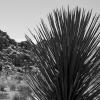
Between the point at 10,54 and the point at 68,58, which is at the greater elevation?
the point at 10,54

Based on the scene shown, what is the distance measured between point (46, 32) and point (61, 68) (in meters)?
0.33

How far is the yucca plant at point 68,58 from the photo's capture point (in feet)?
5.08

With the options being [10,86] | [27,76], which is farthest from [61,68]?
[10,86]

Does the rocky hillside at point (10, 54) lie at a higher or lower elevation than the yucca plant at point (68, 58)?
A: higher

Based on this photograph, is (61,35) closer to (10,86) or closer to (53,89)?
(53,89)

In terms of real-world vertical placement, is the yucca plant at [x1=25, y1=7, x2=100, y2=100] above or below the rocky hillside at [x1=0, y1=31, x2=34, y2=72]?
below

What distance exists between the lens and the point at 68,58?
1563 mm

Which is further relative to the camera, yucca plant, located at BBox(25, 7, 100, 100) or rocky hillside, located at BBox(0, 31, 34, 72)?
rocky hillside, located at BBox(0, 31, 34, 72)

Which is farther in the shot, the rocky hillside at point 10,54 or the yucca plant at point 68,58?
the rocky hillside at point 10,54

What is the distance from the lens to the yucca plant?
1.55m

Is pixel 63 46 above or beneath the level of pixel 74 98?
above

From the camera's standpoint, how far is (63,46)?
1.56 meters

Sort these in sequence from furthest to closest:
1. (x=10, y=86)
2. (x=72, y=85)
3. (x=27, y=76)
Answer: (x=10, y=86) → (x=27, y=76) → (x=72, y=85)

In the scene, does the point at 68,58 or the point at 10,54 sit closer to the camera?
the point at 68,58
